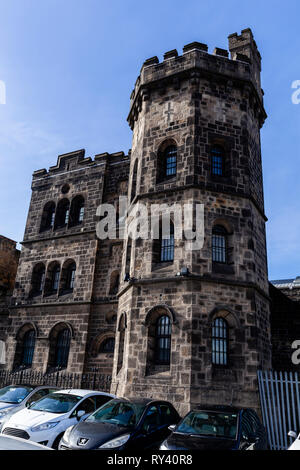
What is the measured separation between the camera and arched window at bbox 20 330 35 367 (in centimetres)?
1820

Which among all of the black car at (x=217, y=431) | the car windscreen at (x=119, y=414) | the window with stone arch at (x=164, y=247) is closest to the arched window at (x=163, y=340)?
the window with stone arch at (x=164, y=247)

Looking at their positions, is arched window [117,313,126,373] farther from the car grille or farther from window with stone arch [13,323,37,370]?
window with stone arch [13,323,37,370]

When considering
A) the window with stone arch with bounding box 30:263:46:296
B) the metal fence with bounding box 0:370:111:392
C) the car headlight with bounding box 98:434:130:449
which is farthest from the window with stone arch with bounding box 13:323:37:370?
the car headlight with bounding box 98:434:130:449

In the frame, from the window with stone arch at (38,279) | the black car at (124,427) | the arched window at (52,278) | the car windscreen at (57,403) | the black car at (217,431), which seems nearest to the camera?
the black car at (217,431)

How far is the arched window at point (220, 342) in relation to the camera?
11.3 meters

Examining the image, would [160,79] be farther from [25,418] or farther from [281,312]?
[25,418]

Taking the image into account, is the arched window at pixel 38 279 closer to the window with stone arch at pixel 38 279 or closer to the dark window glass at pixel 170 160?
the window with stone arch at pixel 38 279

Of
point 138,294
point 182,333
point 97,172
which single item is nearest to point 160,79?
point 97,172

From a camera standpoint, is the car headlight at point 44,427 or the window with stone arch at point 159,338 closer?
the car headlight at point 44,427

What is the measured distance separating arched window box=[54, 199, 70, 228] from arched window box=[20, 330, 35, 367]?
592 centimetres

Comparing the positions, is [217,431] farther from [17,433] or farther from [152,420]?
[17,433]

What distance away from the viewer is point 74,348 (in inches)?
664

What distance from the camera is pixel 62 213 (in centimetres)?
2092

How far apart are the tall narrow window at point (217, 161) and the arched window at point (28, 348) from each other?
40.2 feet
